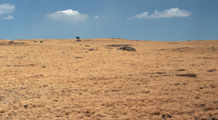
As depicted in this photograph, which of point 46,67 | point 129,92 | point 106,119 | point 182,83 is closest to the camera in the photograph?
point 106,119

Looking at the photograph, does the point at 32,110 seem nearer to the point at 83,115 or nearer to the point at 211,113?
the point at 83,115

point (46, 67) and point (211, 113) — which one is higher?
point (46, 67)

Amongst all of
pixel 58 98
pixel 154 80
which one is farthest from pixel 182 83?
pixel 58 98

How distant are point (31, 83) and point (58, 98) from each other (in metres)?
3.13

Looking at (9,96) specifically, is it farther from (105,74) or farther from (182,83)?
(182,83)

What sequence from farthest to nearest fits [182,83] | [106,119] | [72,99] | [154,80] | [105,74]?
[105,74], [154,80], [182,83], [72,99], [106,119]

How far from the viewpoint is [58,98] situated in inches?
326

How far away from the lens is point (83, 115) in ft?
21.5

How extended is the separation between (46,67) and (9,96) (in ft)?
21.6

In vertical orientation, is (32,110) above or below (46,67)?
below

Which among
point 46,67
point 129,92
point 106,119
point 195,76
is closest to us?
point 106,119

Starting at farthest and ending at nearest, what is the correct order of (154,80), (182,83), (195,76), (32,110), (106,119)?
(195,76) → (154,80) → (182,83) → (32,110) → (106,119)

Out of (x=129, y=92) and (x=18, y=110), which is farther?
(x=129, y=92)

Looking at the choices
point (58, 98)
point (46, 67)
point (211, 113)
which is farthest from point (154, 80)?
point (46, 67)
